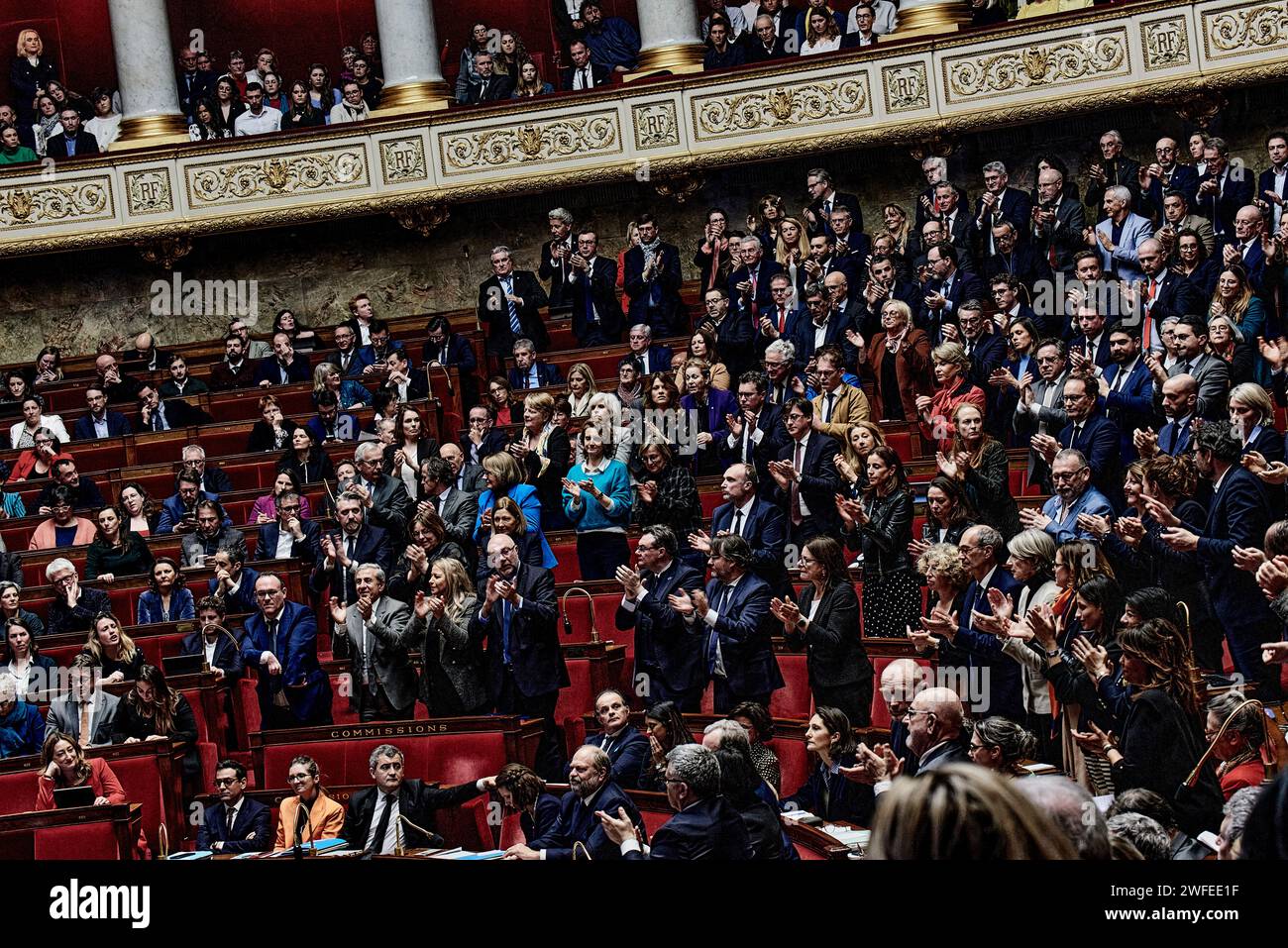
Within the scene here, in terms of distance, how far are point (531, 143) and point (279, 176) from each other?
185cm

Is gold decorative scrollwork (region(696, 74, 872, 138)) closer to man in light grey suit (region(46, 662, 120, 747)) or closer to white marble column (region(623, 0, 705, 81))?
white marble column (region(623, 0, 705, 81))

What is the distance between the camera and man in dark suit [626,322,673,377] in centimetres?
1002

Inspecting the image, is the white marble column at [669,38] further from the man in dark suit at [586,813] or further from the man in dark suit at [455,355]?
the man in dark suit at [586,813]

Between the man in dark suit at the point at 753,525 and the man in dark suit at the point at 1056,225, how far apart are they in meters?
2.90

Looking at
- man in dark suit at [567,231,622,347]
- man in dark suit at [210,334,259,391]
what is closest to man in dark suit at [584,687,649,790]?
man in dark suit at [567,231,622,347]

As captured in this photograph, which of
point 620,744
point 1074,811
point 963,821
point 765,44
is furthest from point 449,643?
point 765,44

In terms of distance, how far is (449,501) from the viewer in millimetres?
8477

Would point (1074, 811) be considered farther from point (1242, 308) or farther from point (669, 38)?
point (669, 38)

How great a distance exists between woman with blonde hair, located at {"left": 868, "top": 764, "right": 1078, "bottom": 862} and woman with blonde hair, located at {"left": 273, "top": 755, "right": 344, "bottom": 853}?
4.17m

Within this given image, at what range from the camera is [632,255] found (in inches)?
446

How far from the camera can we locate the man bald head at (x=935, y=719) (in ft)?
16.9

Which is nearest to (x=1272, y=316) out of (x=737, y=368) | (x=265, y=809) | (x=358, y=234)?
(x=737, y=368)

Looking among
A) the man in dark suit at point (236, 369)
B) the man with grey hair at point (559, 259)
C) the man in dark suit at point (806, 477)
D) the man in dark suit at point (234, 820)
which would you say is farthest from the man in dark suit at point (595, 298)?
the man in dark suit at point (234, 820)

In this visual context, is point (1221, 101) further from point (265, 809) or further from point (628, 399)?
point (265, 809)
